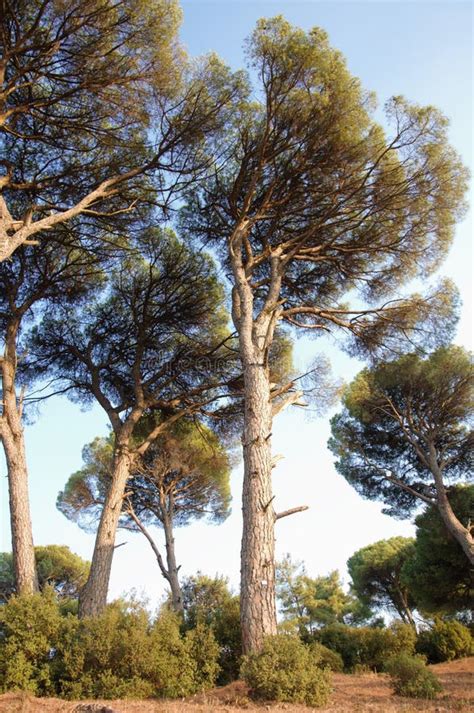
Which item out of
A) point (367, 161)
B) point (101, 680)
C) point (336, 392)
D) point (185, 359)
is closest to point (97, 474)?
point (185, 359)

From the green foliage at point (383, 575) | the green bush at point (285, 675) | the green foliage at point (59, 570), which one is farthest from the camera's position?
the green foliage at point (383, 575)

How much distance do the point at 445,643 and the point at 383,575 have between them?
31.2ft

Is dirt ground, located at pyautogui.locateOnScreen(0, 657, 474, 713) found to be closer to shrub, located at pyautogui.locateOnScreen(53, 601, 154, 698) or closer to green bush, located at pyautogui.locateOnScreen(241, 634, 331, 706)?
green bush, located at pyautogui.locateOnScreen(241, 634, 331, 706)

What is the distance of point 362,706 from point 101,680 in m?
2.43

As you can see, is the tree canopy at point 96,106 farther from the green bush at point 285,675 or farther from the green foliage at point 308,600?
the green foliage at point 308,600

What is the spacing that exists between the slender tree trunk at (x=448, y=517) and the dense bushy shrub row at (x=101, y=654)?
7504 mm

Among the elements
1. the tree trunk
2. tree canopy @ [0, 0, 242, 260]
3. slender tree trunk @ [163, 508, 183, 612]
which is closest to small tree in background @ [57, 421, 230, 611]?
slender tree trunk @ [163, 508, 183, 612]

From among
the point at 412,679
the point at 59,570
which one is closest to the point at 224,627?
the point at 412,679

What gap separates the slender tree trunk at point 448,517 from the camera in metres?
10.6

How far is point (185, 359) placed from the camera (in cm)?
1068

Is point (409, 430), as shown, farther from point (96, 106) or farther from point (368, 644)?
point (96, 106)

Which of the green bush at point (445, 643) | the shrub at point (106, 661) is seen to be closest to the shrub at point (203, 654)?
the shrub at point (106, 661)

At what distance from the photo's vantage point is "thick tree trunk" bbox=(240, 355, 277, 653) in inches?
205

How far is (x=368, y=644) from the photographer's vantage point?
9922mm
